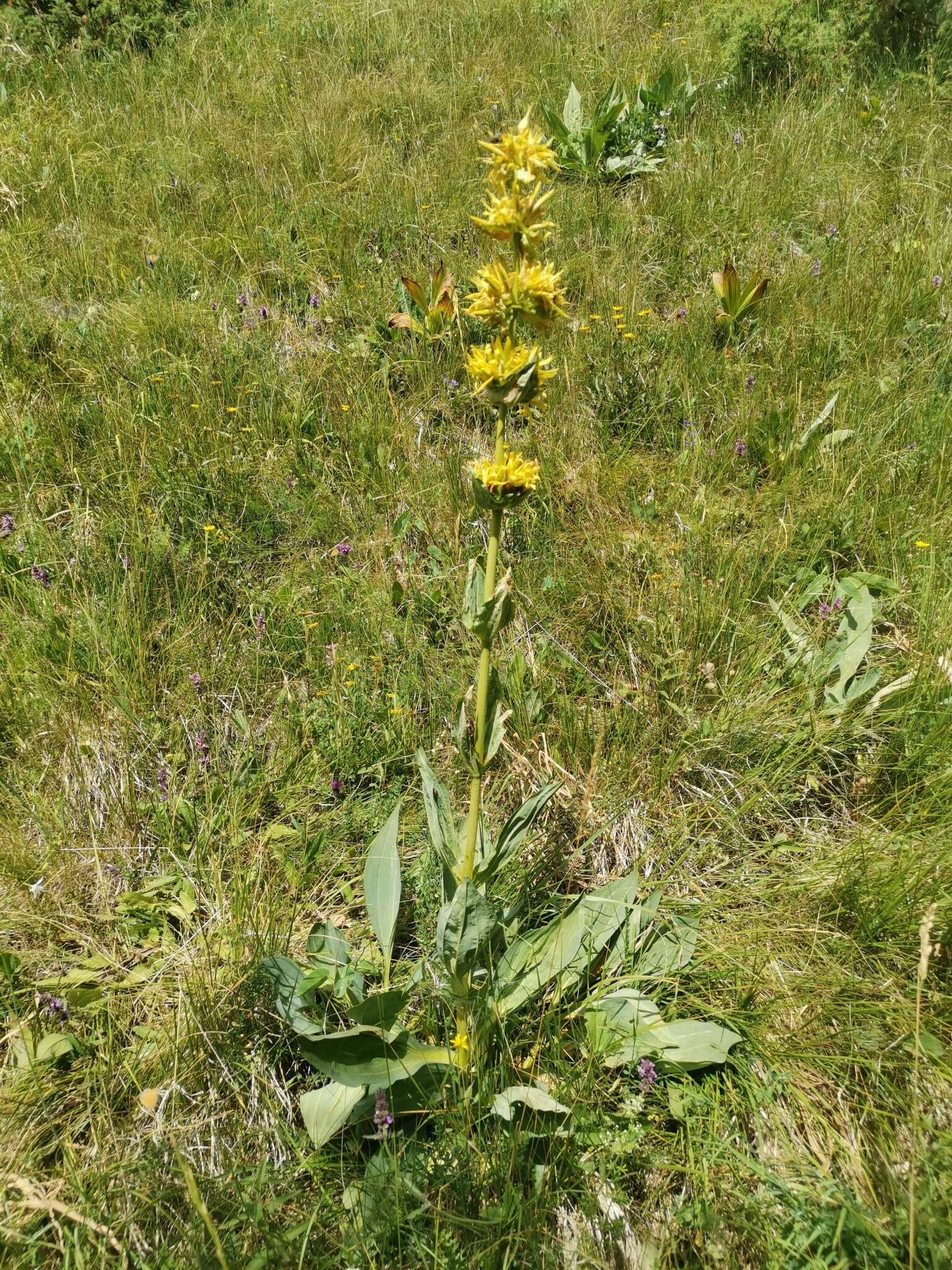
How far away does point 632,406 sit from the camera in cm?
322

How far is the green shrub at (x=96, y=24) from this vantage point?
5.52 metres

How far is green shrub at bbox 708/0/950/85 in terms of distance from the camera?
496 cm

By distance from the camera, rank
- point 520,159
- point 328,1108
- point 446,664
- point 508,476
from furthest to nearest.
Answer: point 446,664, point 328,1108, point 508,476, point 520,159

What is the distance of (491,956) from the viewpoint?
1.71 m

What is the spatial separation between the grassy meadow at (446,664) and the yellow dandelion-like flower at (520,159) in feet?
3.85

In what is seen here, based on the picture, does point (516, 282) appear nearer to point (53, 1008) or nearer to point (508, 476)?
point (508, 476)

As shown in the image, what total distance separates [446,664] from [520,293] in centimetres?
128

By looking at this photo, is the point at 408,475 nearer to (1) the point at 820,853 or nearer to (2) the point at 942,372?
(1) the point at 820,853

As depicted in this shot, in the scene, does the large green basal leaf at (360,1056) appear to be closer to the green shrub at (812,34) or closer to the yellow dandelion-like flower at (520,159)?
the yellow dandelion-like flower at (520,159)

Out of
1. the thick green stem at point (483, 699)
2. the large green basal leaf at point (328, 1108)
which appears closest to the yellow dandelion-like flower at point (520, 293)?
the thick green stem at point (483, 699)

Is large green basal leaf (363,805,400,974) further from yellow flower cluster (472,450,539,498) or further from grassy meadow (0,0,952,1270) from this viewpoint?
yellow flower cluster (472,450,539,498)

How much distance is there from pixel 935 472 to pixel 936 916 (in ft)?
5.46

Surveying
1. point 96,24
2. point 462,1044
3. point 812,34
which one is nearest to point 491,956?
point 462,1044

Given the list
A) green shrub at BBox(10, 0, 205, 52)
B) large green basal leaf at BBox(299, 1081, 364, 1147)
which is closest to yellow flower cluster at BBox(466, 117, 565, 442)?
large green basal leaf at BBox(299, 1081, 364, 1147)
